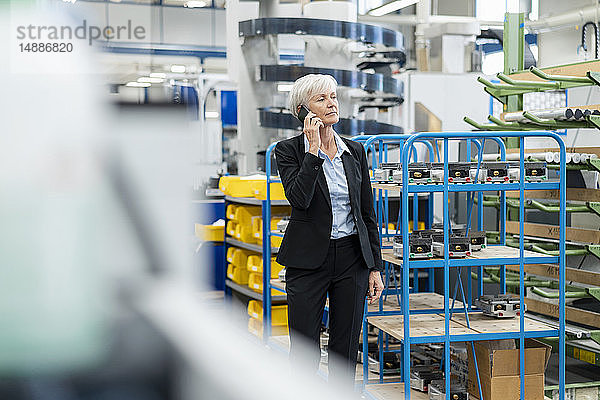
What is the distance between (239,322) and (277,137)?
18.8 feet

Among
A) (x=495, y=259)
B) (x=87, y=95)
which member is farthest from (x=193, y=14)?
(x=495, y=259)

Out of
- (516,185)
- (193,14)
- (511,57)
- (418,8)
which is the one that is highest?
(418,8)

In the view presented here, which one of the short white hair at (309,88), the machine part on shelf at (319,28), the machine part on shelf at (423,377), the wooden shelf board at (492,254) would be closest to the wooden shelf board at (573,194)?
the wooden shelf board at (492,254)

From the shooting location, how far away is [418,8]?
12.5 meters

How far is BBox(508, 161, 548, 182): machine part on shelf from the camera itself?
3.01 metres

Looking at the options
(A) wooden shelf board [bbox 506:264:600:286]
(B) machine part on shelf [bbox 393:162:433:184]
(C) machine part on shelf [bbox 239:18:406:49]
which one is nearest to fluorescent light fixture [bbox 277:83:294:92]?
(C) machine part on shelf [bbox 239:18:406:49]

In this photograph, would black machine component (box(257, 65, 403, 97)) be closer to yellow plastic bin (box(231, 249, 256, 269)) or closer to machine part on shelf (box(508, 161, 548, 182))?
yellow plastic bin (box(231, 249, 256, 269))

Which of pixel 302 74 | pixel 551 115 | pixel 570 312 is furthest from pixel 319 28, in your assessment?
pixel 570 312

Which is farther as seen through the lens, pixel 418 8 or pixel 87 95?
pixel 418 8

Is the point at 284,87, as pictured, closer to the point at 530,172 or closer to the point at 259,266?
the point at 259,266

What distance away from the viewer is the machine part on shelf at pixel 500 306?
3.16 meters

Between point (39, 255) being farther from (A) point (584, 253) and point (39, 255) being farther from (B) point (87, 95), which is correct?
(A) point (584, 253)

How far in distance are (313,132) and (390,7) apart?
31.9ft

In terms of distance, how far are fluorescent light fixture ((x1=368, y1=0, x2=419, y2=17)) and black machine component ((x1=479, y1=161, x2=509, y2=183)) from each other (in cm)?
899
